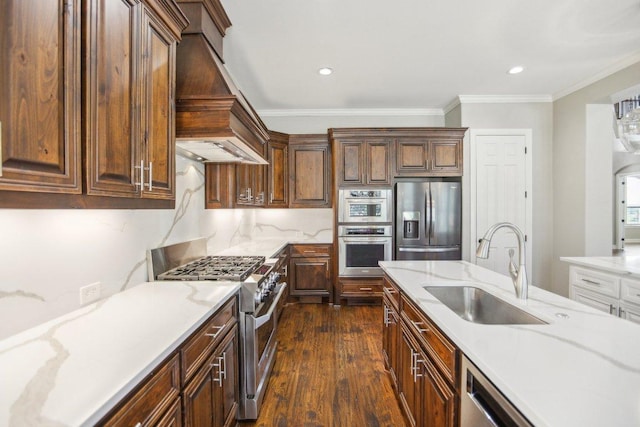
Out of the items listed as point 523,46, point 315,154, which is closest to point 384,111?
point 315,154

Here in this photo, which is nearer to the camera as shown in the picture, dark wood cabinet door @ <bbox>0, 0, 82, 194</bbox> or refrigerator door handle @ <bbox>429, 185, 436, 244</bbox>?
dark wood cabinet door @ <bbox>0, 0, 82, 194</bbox>

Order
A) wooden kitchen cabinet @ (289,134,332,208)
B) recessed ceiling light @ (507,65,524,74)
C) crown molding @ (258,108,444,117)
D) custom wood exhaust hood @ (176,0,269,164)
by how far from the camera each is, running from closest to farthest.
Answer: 1. custom wood exhaust hood @ (176,0,269,164)
2. recessed ceiling light @ (507,65,524,74)
3. wooden kitchen cabinet @ (289,134,332,208)
4. crown molding @ (258,108,444,117)

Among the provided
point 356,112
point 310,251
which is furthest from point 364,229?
point 356,112

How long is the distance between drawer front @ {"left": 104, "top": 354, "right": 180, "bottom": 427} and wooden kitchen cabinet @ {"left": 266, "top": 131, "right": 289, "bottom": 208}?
328cm

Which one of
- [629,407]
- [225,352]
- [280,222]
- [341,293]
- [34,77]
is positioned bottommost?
[341,293]

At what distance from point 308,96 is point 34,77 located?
342 cm

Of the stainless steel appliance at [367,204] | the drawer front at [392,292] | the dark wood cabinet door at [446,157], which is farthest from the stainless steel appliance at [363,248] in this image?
the drawer front at [392,292]

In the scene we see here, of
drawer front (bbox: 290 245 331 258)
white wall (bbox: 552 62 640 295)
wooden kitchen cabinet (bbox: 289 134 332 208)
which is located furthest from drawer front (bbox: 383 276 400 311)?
white wall (bbox: 552 62 640 295)

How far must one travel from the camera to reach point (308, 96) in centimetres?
402

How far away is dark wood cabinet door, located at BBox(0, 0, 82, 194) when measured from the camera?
2.60ft

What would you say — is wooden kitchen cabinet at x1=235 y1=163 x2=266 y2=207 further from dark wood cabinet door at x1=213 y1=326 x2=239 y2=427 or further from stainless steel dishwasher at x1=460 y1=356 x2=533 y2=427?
stainless steel dishwasher at x1=460 y1=356 x2=533 y2=427

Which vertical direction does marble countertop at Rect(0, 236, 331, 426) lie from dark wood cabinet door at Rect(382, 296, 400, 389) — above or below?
above

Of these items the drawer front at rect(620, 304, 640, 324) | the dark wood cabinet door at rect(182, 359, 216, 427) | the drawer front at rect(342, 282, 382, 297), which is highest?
the drawer front at rect(620, 304, 640, 324)

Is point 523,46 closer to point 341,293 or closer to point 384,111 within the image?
point 384,111
